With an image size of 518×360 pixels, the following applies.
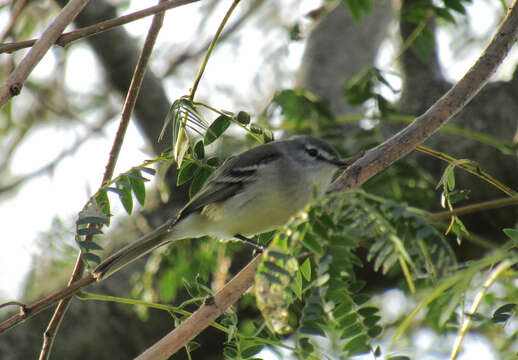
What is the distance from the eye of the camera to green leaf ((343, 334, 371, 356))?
1.90 metres

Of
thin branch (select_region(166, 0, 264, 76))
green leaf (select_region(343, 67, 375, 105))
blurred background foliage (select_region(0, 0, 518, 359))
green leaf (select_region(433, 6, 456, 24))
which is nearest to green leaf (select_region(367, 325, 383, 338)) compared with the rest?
blurred background foliage (select_region(0, 0, 518, 359))

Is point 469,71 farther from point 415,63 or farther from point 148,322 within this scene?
point 148,322

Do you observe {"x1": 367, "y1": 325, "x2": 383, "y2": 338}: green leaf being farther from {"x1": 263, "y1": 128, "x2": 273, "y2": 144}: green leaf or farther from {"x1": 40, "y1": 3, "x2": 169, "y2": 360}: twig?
{"x1": 40, "y1": 3, "x2": 169, "y2": 360}: twig

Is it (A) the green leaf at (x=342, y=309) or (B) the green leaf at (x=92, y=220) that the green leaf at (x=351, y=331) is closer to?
(A) the green leaf at (x=342, y=309)

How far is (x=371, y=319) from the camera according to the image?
6.57 feet

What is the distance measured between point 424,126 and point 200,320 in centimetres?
106

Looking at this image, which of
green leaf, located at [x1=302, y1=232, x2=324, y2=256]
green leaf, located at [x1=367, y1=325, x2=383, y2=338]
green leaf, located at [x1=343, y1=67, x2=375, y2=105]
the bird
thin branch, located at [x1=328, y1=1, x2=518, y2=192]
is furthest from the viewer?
green leaf, located at [x1=343, y1=67, x2=375, y2=105]

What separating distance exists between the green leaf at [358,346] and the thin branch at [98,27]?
1309mm

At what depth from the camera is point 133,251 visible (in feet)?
10.3

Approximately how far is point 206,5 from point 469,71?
573 centimetres

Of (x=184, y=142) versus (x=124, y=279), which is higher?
(x=184, y=142)

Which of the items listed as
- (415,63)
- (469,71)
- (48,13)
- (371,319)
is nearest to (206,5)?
(48,13)

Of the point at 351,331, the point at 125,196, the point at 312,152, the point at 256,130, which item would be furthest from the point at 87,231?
the point at 312,152

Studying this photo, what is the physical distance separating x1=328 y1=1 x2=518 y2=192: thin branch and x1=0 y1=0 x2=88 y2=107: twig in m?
1.11
